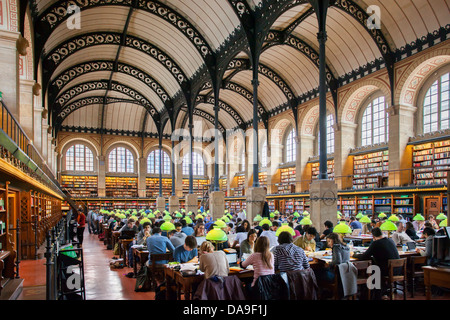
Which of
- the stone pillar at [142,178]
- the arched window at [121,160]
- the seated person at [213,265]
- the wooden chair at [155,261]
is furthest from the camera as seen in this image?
the arched window at [121,160]

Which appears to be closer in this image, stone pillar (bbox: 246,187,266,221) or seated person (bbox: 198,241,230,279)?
seated person (bbox: 198,241,230,279)

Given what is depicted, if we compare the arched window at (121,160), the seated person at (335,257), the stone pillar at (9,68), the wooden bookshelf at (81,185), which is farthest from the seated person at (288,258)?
the arched window at (121,160)

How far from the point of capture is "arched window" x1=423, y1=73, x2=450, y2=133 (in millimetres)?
13984

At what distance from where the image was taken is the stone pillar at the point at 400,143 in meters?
14.7

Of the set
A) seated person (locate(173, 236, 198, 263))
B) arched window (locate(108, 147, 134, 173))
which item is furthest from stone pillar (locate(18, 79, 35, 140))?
arched window (locate(108, 147, 134, 173))

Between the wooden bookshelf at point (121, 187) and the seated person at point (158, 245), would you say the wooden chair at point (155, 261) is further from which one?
the wooden bookshelf at point (121, 187)

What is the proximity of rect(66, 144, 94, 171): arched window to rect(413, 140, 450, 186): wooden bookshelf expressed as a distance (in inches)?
1013

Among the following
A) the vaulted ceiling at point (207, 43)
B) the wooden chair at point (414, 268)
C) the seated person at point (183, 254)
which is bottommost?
the wooden chair at point (414, 268)

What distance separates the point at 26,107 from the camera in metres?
10.5

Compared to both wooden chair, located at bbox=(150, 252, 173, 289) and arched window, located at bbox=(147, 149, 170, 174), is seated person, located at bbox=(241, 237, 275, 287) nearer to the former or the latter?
wooden chair, located at bbox=(150, 252, 173, 289)

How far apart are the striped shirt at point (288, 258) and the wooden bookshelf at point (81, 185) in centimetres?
2717

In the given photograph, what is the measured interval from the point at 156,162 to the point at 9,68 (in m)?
25.2

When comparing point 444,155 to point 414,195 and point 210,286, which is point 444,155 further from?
point 210,286

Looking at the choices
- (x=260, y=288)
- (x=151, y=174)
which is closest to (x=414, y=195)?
(x=260, y=288)
